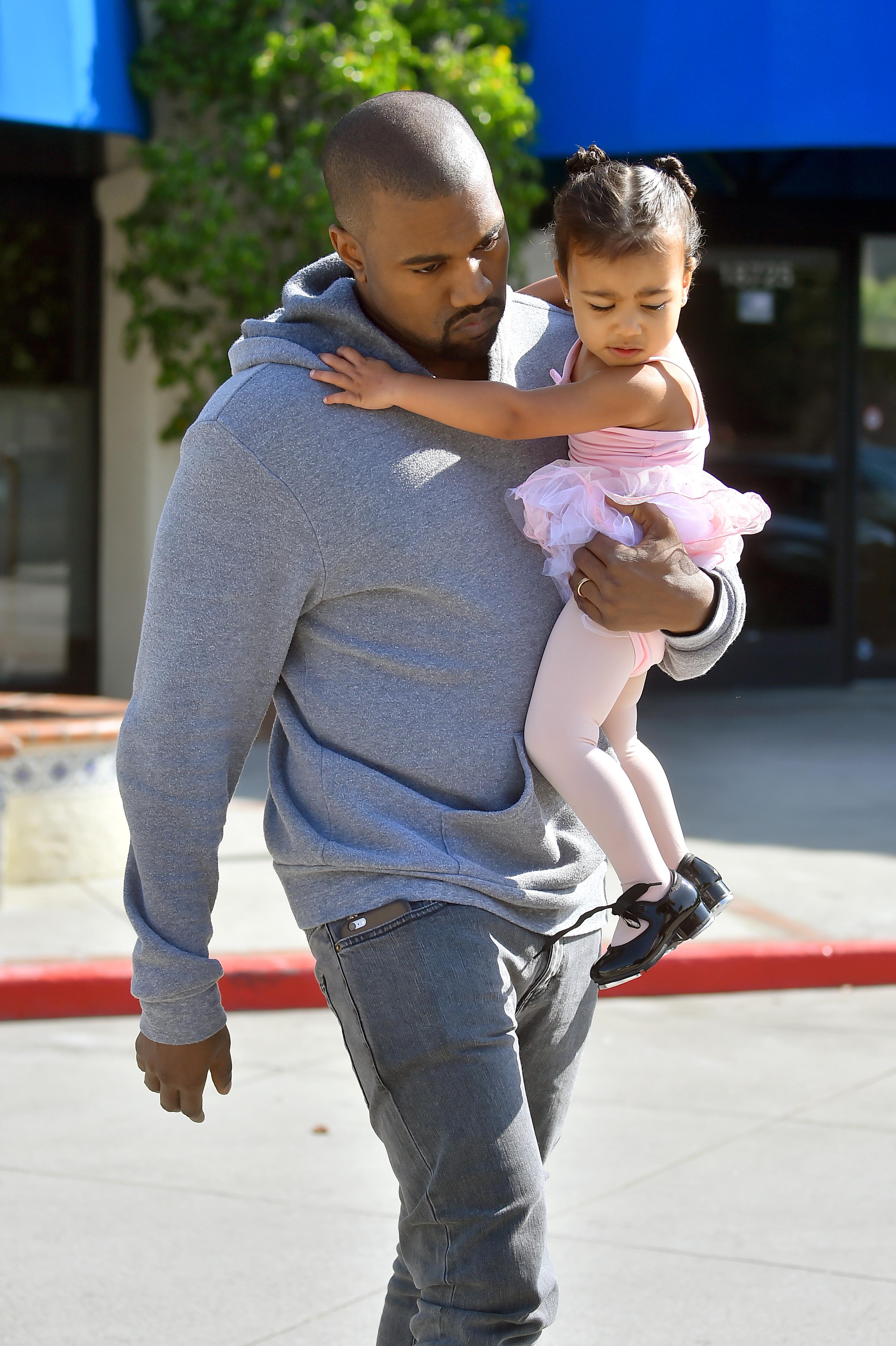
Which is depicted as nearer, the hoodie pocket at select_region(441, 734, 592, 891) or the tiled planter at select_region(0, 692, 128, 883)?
the hoodie pocket at select_region(441, 734, 592, 891)

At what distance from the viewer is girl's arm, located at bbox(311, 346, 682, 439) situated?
2252mm

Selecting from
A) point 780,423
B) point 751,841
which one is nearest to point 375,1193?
point 751,841

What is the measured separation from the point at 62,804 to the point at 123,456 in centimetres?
439

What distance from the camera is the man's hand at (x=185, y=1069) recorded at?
7.69 feet

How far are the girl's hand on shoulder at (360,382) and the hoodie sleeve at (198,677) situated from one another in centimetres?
14

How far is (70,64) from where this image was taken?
9.09 m

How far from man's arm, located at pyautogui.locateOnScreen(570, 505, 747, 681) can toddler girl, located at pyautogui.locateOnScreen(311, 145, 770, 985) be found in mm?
18

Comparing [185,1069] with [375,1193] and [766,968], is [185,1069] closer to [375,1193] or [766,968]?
[375,1193]

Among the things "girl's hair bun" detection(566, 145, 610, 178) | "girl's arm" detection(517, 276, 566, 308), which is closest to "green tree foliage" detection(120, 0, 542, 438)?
"girl's arm" detection(517, 276, 566, 308)

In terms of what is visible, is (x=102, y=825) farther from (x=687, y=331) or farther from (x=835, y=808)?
(x=687, y=331)

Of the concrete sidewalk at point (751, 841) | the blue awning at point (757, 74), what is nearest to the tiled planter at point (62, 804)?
the concrete sidewalk at point (751, 841)

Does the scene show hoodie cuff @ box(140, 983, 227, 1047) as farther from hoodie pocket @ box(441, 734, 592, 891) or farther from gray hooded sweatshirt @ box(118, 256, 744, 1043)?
hoodie pocket @ box(441, 734, 592, 891)

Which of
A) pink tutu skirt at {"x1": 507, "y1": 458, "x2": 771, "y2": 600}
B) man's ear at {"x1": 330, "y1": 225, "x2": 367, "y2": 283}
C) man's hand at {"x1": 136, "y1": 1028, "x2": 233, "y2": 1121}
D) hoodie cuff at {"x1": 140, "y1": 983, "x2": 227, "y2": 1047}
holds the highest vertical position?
man's ear at {"x1": 330, "y1": 225, "x2": 367, "y2": 283}

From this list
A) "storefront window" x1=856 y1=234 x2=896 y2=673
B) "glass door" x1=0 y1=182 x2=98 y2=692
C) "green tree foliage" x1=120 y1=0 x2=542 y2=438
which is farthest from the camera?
"storefront window" x1=856 y1=234 x2=896 y2=673
